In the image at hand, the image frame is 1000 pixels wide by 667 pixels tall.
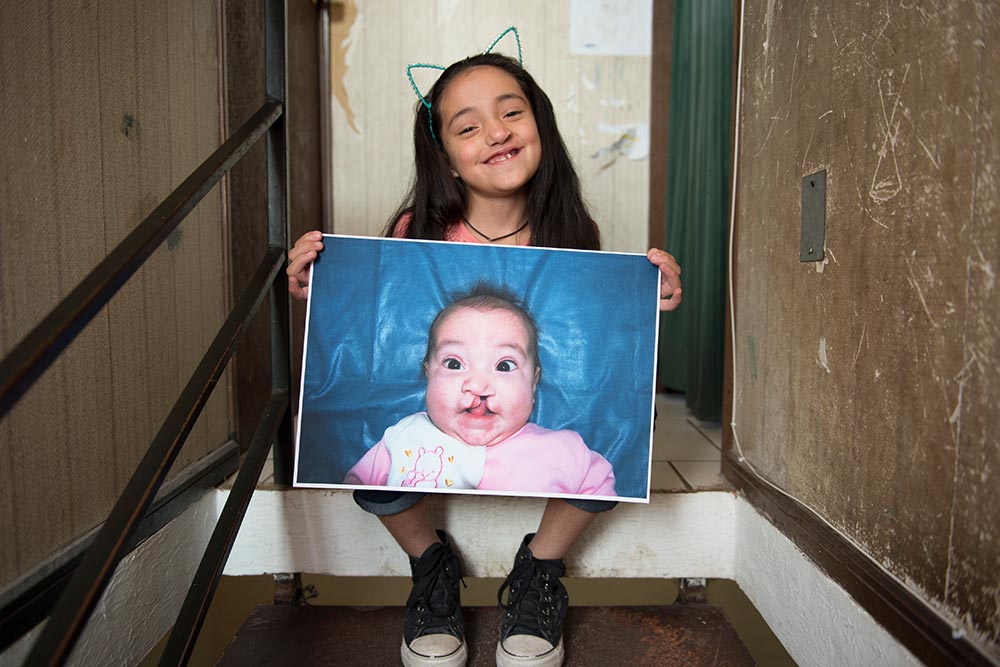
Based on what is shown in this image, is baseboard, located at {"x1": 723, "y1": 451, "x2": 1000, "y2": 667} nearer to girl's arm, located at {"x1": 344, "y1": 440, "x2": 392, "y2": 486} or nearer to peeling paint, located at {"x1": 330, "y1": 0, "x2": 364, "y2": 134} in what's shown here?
girl's arm, located at {"x1": 344, "y1": 440, "x2": 392, "y2": 486}

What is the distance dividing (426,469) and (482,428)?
100 millimetres

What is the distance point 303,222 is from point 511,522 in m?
1.29

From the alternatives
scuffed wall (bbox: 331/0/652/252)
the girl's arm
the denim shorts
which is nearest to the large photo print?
the girl's arm

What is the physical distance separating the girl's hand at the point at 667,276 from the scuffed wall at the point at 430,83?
1.42 m

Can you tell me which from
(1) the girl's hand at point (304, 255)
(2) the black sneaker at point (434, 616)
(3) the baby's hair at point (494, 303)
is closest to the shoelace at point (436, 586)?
(2) the black sneaker at point (434, 616)

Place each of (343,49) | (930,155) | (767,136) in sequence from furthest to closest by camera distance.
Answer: (343,49) < (767,136) < (930,155)

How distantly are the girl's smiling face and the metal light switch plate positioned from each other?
448 millimetres

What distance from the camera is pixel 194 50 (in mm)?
1271

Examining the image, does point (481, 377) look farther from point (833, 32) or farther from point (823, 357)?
point (833, 32)

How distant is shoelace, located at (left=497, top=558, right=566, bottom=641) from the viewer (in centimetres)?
110

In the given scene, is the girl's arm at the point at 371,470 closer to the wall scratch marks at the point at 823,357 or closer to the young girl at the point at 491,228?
the young girl at the point at 491,228

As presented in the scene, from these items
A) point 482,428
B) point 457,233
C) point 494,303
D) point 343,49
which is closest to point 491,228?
point 457,233

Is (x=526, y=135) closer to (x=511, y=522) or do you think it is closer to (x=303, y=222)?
(x=511, y=522)

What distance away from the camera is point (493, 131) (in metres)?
1.21
